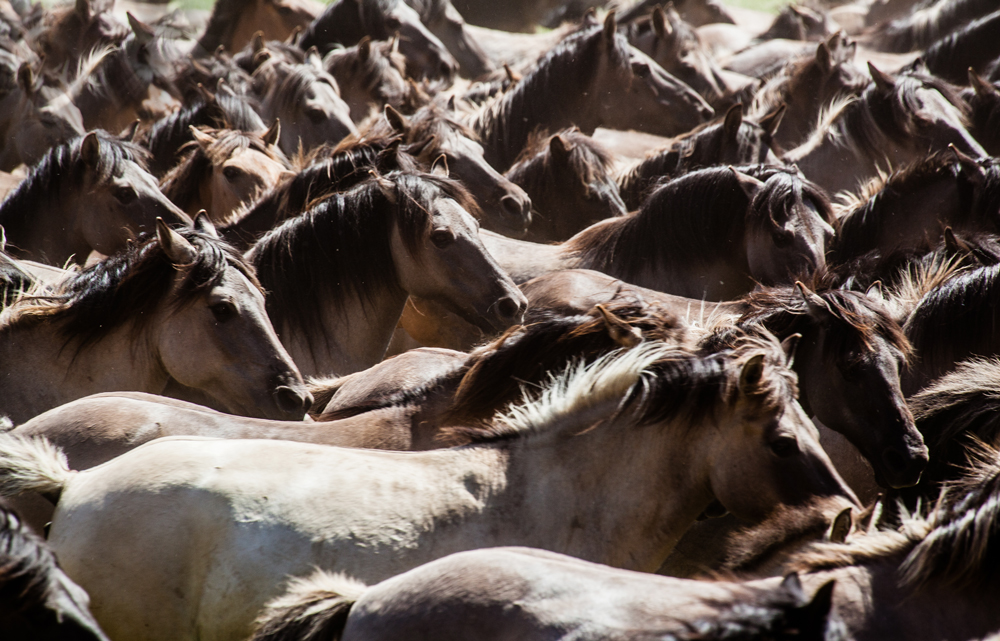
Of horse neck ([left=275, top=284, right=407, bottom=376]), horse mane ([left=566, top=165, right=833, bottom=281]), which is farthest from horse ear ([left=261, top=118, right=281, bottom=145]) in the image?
horse mane ([left=566, top=165, right=833, bottom=281])

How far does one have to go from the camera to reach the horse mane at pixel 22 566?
188 cm

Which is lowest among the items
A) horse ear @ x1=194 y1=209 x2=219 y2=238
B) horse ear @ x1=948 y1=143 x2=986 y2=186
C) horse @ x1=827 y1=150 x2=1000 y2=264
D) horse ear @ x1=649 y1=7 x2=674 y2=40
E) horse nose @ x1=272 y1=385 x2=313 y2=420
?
horse nose @ x1=272 y1=385 x2=313 y2=420

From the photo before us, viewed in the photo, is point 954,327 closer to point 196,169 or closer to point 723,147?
point 723,147

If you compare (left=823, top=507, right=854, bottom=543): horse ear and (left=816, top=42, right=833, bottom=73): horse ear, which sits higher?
(left=816, top=42, right=833, bottom=73): horse ear

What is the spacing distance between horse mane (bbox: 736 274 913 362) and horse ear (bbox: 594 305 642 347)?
2.43 ft

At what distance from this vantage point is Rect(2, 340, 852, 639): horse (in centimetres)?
243

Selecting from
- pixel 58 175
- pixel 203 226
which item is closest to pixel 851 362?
pixel 203 226

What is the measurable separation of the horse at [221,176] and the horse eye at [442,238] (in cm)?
206

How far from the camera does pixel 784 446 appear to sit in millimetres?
2639

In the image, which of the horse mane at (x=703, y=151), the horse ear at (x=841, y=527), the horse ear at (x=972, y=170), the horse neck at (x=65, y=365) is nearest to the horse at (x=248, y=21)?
the horse mane at (x=703, y=151)

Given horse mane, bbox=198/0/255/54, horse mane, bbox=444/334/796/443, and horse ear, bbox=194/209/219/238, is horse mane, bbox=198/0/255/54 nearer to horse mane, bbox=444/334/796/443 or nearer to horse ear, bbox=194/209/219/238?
horse ear, bbox=194/209/219/238

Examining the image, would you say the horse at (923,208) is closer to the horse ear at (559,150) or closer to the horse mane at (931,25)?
the horse ear at (559,150)

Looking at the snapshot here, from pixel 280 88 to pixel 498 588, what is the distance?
6.95 m

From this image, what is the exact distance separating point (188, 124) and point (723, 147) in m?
4.24
